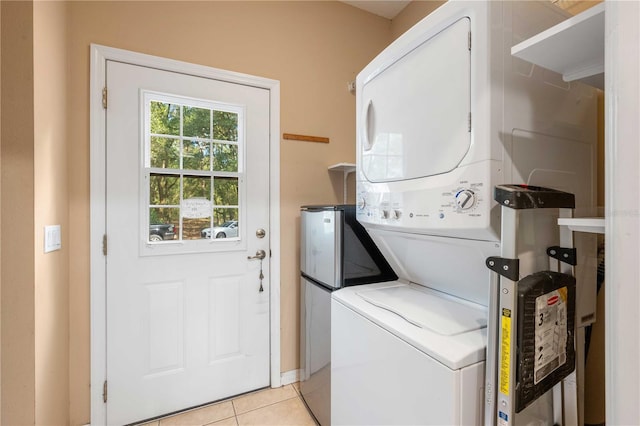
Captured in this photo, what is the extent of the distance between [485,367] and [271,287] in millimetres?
1500

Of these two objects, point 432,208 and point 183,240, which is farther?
point 183,240

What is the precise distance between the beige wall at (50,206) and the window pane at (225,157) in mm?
776

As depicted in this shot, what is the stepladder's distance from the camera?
0.75m

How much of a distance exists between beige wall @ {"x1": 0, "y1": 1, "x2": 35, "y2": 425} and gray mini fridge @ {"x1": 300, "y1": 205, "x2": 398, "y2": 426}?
1291 mm

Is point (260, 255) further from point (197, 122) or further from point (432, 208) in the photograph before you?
point (432, 208)

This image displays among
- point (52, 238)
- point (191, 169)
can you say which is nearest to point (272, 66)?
point (191, 169)

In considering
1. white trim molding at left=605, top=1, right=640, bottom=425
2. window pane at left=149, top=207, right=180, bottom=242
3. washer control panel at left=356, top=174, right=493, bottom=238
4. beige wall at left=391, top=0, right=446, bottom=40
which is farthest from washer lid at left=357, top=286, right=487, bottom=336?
beige wall at left=391, top=0, right=446, bottom=40

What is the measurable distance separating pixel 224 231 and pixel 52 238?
0.86 m

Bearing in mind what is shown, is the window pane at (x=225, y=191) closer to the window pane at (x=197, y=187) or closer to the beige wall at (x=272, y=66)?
the window pane at (x=197, y=187)

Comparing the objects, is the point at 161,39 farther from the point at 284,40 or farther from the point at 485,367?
the point at 485,367

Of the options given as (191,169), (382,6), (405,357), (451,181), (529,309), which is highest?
(382,6)

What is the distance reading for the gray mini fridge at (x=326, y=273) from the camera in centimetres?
157

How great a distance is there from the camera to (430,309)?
1.14 m

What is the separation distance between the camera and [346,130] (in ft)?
7.73
